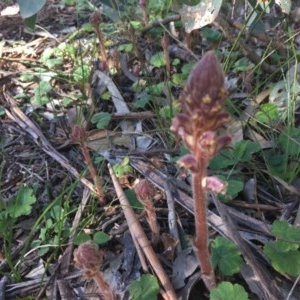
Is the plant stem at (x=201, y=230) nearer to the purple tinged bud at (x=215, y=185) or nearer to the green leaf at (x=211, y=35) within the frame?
the purple tinged bud at (x=215, y=185)

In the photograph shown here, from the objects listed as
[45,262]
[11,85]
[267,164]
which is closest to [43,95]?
[11,85]

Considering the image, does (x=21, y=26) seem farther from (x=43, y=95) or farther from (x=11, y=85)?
(x=43, y=95)

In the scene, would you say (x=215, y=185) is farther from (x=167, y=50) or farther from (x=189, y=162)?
(x=167, y=50)

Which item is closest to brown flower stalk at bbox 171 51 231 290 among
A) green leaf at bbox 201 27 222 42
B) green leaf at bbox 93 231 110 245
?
green leaf at bbox 93 231 110 245

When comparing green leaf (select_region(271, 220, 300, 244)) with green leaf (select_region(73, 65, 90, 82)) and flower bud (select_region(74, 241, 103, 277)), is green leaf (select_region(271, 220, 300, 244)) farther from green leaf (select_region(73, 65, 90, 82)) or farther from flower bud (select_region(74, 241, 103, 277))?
green leaf (select_region(73, 65, 90, 82))

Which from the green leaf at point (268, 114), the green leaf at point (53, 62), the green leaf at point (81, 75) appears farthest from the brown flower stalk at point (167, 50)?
the green leaf at point (53, 62)

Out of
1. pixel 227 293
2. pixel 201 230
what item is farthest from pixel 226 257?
pixel 201 230
